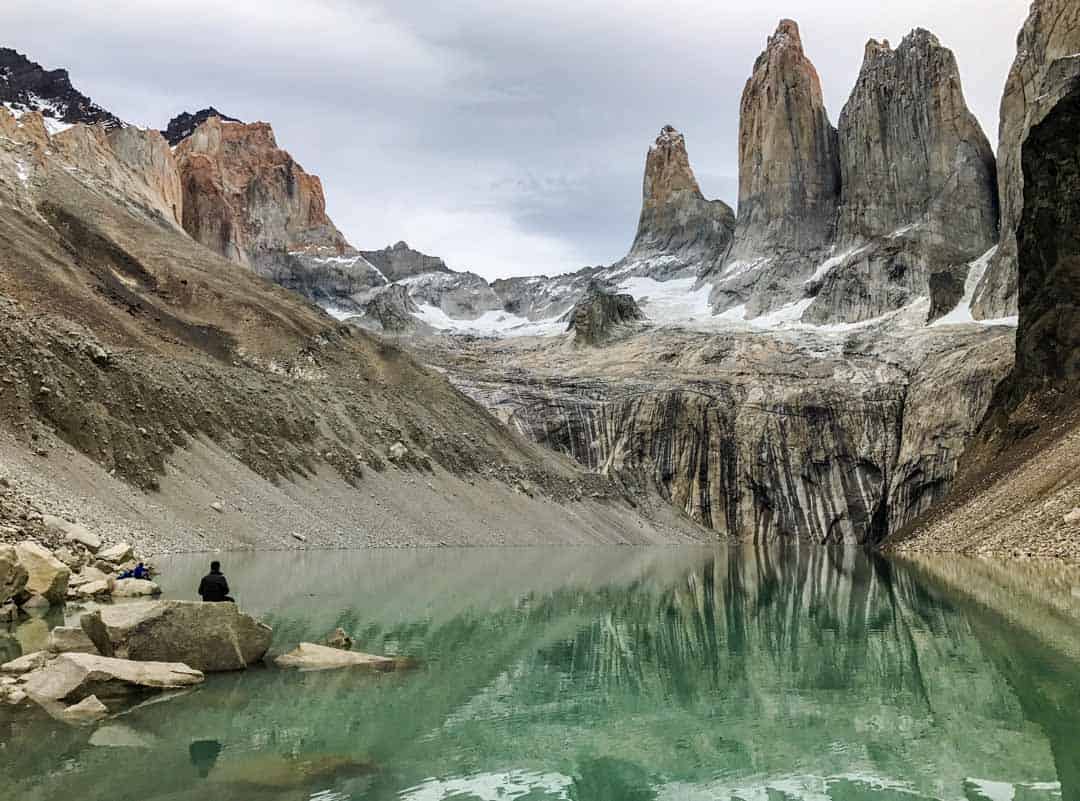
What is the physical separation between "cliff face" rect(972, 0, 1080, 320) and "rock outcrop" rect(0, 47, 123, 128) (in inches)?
4174

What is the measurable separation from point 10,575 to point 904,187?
423ft

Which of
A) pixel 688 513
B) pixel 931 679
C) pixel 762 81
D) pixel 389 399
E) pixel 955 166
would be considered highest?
pixel 762 81

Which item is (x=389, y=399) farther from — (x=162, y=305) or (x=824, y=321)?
(x=824, y=321)

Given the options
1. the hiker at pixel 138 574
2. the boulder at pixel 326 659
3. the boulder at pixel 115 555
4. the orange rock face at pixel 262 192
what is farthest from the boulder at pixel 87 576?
the orange rock face at pixel 262 192

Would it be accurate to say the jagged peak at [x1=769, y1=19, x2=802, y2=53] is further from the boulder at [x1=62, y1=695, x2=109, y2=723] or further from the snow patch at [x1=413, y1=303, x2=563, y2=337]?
the boulder at [x1=62, y1=695, x2=109, y2=723]

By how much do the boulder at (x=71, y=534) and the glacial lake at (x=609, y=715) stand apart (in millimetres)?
3735

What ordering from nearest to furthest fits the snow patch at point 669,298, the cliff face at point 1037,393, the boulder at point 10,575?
the boulder at point 10,575 < the cliff face at point 1037,393 < the snow patch at point 669,298

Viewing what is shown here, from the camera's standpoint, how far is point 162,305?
196ft

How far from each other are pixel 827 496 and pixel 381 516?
172 feet

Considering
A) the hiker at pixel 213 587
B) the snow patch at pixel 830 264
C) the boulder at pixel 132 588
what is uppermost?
the snow patch at pixel 830 264

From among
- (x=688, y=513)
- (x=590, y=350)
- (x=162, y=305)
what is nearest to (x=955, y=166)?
(x=590, y=350)

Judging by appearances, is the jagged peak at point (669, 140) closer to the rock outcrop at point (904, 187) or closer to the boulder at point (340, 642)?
the rock outcrop at point (904, 187)

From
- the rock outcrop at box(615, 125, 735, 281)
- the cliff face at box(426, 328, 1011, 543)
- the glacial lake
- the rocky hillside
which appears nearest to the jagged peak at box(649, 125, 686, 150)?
the rock outcrop at box(615, 125, 735, 281)

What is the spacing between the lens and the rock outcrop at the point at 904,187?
11794 cm
